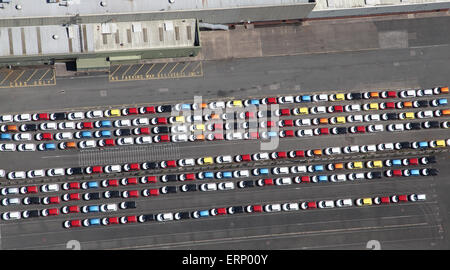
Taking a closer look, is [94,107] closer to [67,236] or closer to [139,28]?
[139,28]

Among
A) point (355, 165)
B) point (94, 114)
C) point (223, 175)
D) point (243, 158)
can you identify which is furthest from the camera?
point (355, 165)

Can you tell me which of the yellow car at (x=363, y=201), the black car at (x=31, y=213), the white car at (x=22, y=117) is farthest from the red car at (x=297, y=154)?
the white car at (x=22, y=117)

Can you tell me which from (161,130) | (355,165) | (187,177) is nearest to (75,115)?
(161,130)

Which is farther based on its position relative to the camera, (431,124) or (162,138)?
(431,124)

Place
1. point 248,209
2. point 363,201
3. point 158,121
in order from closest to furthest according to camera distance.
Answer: point 248,209 < point 158,121 < point 363,201

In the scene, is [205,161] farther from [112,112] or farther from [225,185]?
[112,112]

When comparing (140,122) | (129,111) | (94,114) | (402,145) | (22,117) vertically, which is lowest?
(402,145)

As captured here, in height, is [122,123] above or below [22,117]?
below

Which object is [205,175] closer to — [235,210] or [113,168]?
[235,210]

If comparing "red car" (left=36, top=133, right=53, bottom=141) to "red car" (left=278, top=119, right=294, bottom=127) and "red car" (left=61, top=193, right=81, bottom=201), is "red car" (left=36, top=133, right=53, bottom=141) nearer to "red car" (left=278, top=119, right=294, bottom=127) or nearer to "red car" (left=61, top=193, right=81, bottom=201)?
"red car" (left=61, top=193, right=81, bottom=201)
